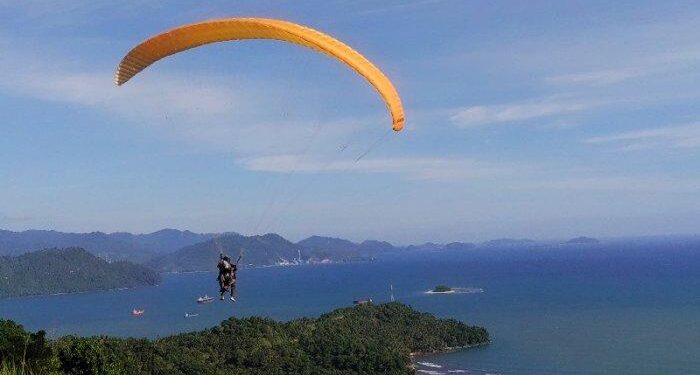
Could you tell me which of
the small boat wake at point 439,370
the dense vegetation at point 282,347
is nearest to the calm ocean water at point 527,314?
the small boat wake at point 439,370

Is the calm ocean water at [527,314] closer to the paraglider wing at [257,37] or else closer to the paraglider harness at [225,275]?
the paraglider harness at [225,275]

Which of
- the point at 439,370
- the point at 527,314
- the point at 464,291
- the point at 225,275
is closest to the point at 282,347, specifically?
the point at 439,370

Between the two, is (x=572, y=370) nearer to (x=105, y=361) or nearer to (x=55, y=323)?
(x=105, y=361)

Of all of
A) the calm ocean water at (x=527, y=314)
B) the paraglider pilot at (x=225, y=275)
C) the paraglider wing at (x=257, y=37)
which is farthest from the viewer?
the calm ocean water at (x=527, y=314)

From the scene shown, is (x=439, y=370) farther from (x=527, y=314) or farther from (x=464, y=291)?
(x=464, y=291)

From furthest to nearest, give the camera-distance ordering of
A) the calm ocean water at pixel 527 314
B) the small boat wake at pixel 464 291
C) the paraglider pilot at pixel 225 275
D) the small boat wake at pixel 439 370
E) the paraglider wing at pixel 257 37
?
the small boat wake at pixel 464 291
the calm ocean water at pixel 527 314
the small boat wake at pixel 439 370
the paraglider pilot at pixel 225 275
the paraglider wing at pixel 257 37

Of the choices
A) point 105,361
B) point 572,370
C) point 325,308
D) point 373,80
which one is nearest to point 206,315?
point 325,308
